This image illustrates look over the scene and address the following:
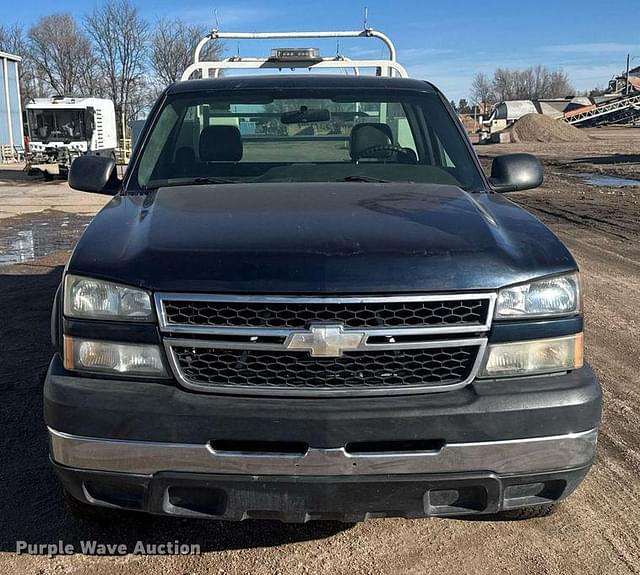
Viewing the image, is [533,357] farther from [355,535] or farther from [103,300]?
[103,300]

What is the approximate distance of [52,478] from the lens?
138 inches

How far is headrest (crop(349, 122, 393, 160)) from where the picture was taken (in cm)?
415

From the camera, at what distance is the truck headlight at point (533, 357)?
2.52 meters

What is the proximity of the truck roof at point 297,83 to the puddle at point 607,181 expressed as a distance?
16.5 m

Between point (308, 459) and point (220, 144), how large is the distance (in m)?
2.24

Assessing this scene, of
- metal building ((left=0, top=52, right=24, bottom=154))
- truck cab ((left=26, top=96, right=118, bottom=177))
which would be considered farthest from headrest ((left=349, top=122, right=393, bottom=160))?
metal building ((left=0, top=52, right=24, bottom=154))

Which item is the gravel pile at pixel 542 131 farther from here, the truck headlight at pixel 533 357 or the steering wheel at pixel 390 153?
the truck headlight at pixel 533 357

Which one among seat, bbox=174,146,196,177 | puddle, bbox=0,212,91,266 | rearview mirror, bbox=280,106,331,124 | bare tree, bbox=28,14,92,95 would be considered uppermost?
bare tree, bbox=28,14,92,95

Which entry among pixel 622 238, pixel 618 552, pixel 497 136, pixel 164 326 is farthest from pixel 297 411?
pixel 497 136

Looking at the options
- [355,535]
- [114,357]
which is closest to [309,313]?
[114,357]

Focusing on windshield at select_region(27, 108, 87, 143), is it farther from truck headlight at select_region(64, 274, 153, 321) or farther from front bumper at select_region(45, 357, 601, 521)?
front bumper at select_region(45, 357, 601, 521)

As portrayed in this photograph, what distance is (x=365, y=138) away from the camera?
13.7 ft

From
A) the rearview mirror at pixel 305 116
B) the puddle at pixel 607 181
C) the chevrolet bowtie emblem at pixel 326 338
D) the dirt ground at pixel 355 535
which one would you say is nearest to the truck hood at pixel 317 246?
the chevrolet bowtie emblem at pixel 326 338

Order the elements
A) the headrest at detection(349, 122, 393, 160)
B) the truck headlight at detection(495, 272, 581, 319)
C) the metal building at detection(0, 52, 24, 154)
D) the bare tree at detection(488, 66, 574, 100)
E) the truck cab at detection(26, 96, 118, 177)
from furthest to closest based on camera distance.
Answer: the bare tree at detection(488, 66, 574, 100) < the metal building at detection(0, 52, 24, 154) < the truck cab at detection(26, 96, 118, 177) < the headrest at detection(349, 122, 393, 160) < the truck headlight at detection(495, 272, 581, 319)
